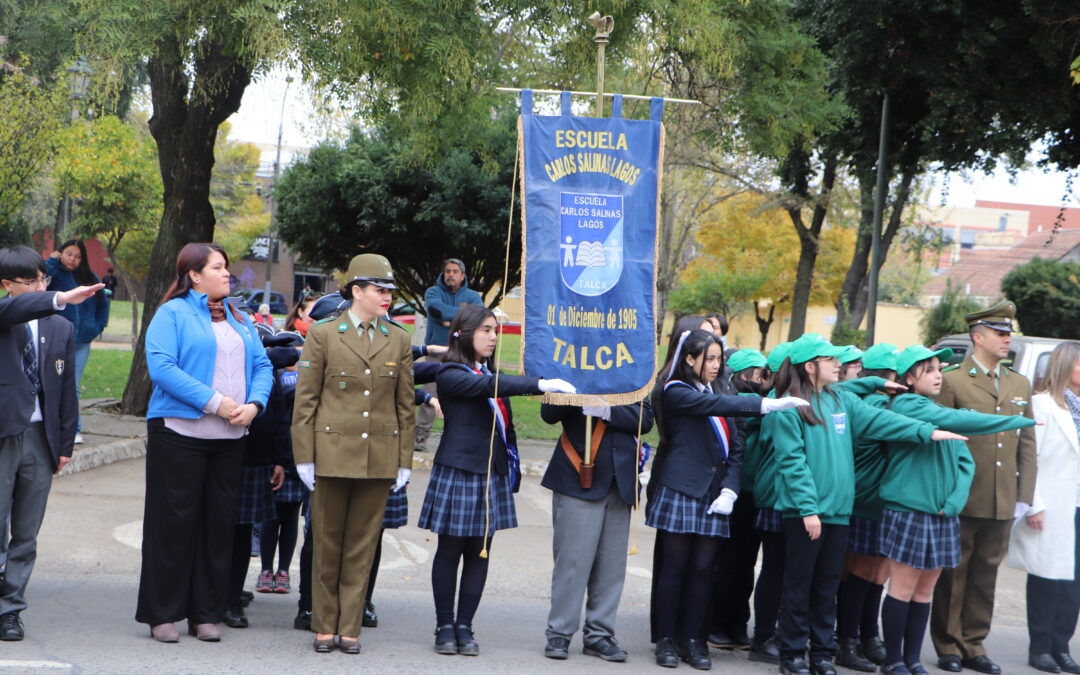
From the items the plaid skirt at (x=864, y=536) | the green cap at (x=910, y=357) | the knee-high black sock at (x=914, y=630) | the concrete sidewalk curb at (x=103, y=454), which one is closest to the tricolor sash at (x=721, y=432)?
the plaid skirt at (x=864, y=536)

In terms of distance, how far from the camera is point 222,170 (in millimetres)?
47969

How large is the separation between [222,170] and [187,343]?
148ft

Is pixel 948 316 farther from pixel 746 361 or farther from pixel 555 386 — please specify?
pixel 555 386

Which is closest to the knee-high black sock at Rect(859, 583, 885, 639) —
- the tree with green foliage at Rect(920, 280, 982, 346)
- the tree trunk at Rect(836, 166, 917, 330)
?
the tree trunk at Rect(836, 166, 917, 330)

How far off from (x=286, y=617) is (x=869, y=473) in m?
3.52

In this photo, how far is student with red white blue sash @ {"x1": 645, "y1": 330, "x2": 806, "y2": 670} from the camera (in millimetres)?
5750

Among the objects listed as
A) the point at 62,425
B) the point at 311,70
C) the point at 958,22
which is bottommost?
the point at 62,425

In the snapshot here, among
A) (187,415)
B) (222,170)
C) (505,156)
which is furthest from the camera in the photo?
(222,170)

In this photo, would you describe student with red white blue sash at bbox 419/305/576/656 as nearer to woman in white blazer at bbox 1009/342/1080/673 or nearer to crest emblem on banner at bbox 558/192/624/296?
crest emblem on banner at bbox 558/192/624/296

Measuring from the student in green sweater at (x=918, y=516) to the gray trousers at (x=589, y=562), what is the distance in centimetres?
151

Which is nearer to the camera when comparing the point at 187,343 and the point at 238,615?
the point at 187,343

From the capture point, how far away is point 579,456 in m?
5.84

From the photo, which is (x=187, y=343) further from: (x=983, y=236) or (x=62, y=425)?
(x=983, y=236)

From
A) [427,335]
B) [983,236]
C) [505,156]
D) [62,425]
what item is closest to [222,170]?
[505,156]
